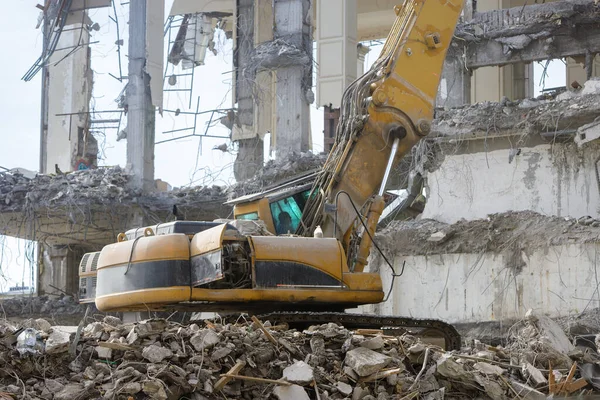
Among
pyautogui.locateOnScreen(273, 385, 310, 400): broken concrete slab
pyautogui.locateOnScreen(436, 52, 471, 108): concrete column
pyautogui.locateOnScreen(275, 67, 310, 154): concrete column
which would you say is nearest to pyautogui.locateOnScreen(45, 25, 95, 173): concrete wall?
pyautogui.locateOnScreen(275, 67, 310, 154): concrete column

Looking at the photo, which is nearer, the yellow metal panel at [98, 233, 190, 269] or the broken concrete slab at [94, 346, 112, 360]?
the broken concrete slab at [94, 346, 112, 360]

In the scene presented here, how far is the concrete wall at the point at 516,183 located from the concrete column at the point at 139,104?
8521 mm

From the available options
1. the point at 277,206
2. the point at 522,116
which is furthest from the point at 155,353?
the point at 522,116

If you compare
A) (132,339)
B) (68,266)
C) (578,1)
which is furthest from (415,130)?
(68,266)

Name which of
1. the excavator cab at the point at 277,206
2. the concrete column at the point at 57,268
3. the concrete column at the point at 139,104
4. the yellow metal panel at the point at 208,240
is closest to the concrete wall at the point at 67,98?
the concrete column at the point at 57,268

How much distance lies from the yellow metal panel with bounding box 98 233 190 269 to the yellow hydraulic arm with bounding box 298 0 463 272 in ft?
5.47

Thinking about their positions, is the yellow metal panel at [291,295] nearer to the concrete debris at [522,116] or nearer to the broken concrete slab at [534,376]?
the broken concrete slab at [534,376]

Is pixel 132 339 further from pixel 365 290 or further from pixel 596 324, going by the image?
pixel 596 324

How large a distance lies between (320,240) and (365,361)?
7.27 feet

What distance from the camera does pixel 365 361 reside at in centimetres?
948

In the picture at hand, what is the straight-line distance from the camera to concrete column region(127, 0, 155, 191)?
25.5 meters

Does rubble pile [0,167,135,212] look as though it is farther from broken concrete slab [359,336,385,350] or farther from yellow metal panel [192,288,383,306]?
broken concrete slab [359,336,385,350]

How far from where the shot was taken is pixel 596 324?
1545 centimetres

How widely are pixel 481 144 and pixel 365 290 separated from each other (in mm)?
8365
